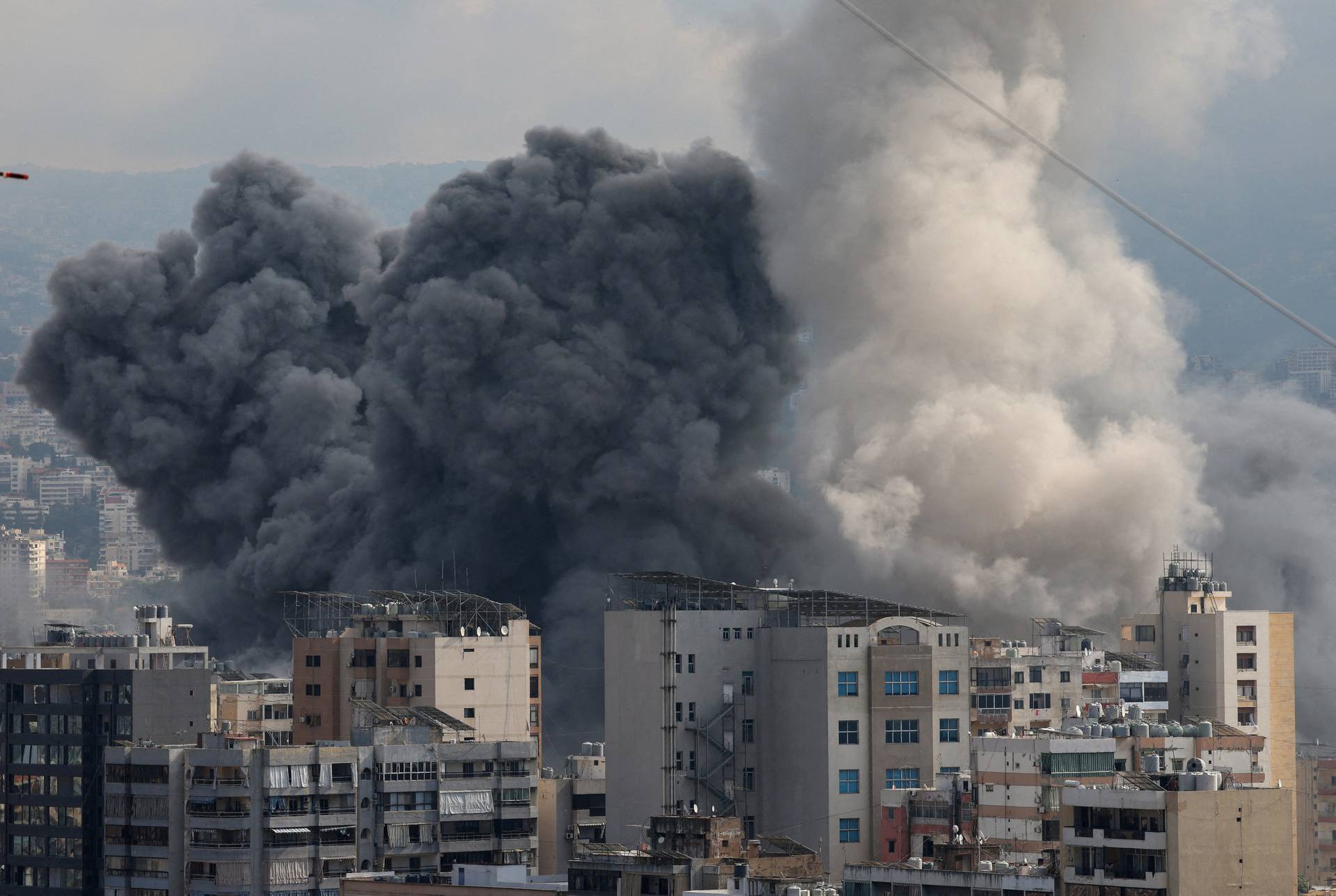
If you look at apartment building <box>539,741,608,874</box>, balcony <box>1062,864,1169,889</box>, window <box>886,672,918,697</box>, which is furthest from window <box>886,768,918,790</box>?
balcony <box>1062,864,1169,889</box>

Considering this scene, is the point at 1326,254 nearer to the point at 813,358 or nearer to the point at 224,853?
the point at 813,358

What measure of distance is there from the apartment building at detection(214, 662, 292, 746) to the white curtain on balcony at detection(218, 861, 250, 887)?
30.5ft

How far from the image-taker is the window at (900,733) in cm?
4916

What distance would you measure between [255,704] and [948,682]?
18742 millimetres

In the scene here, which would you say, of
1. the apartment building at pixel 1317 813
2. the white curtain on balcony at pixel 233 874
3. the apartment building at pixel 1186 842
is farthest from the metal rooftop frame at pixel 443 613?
the apartment building at pixel 1186 842

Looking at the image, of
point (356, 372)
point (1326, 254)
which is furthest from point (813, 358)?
point (1326, 254)

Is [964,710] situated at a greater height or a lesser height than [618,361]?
lesser

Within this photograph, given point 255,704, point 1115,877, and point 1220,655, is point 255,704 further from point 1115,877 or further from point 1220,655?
point 1115,877

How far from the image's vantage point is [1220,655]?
65.9 metres

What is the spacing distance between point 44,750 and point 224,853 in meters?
7.49

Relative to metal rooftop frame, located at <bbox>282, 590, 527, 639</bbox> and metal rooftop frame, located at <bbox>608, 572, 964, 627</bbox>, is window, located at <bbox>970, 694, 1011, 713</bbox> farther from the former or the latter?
metal rooftop frame, located at <bbox>282, 590, 527, 639</bbox>

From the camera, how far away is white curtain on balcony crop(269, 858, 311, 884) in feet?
143

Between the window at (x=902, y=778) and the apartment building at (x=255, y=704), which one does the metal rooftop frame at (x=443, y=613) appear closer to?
the apartment building at (x=255, y=704)

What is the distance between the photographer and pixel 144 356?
3656 inches
